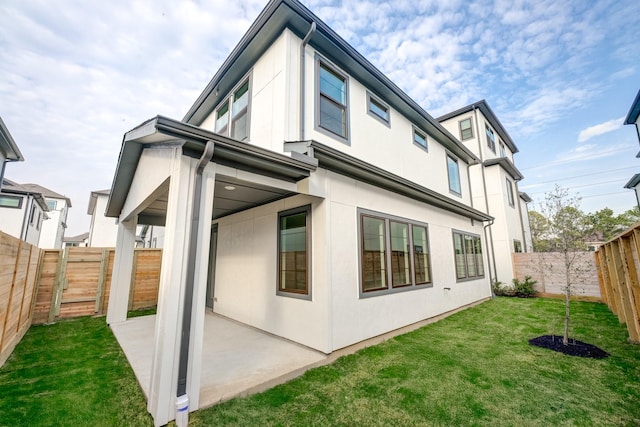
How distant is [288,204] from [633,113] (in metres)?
12.5

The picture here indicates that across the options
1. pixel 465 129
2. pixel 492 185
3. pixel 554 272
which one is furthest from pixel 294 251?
pixel 465 129

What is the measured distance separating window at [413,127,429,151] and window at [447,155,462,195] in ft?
5.59

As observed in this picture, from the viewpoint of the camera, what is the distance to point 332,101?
5109 mm

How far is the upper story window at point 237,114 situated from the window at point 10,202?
14.7 m

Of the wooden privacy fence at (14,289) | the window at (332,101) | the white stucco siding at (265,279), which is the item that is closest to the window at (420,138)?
the window at (332,101)

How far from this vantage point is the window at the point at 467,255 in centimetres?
784

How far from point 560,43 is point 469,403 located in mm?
11410

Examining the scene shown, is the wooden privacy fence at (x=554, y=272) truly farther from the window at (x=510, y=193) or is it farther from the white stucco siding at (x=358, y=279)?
the white stucco siding at (x=358, y=279)

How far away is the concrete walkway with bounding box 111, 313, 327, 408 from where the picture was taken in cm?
299

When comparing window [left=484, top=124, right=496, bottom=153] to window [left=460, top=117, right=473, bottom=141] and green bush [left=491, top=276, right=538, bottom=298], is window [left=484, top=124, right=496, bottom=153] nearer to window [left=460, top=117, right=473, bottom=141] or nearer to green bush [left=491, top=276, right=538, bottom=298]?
window [left=460, top=117, right=473, bottom=141]

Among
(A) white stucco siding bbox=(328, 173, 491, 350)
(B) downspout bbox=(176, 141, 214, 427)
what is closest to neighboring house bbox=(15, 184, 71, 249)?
(B) downspout bbox=(176, 141, 214, 427)

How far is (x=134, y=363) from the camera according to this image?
12.1 ft

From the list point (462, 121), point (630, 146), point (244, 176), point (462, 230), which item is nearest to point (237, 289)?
point (244, 176)

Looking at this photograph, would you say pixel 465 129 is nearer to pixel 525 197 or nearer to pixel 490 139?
pixel 490 139
